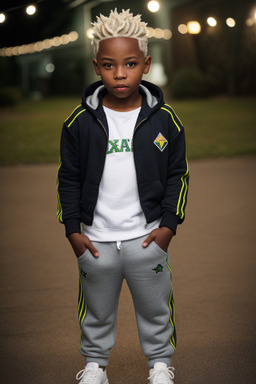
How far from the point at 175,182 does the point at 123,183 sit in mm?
216

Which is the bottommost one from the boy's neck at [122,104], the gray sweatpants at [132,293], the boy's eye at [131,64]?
the gray sweatpants at [132,293]

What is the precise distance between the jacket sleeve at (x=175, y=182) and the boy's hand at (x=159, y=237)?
0.07ft

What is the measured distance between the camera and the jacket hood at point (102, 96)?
2342mm

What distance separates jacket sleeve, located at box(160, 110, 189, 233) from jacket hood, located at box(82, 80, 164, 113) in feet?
0.27

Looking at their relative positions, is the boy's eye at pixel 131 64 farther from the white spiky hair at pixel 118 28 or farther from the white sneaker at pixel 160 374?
the white sneaker at pixel 160 374

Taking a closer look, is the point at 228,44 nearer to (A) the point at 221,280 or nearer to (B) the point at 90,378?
(A) the point at 221,280

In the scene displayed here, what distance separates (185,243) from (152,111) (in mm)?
2937

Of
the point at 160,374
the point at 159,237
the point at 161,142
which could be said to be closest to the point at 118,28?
the point at 161,142

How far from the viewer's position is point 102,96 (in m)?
2.43

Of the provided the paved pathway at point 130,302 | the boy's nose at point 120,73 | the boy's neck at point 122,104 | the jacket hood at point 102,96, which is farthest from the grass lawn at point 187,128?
the boy's nose at point 120,73

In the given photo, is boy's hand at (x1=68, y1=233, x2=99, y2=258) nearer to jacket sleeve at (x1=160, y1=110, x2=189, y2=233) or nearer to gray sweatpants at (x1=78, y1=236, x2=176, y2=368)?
gray sweatpants at (x1=78, y1=236, x2=176, y2=368)

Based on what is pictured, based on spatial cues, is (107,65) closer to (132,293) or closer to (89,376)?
(132,293)

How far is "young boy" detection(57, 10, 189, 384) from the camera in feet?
7.48

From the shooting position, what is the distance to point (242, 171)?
8.60 metres
